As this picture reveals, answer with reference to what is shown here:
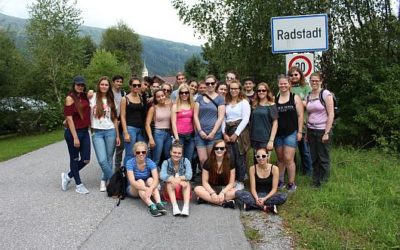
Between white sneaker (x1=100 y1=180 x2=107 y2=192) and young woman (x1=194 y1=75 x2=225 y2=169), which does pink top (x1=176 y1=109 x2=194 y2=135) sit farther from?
white sneaker (x1=100 y1=180 x2=107 y2=192)

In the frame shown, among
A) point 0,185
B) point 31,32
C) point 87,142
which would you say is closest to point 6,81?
point 31,32

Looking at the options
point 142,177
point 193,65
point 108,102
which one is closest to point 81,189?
point 142,177

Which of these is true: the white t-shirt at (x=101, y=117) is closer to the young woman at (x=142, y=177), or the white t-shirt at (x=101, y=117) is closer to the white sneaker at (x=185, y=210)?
the young woman at (x=142, y=177)

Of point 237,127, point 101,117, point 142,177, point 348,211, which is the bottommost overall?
point 348,211

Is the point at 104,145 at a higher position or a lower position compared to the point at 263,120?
lower

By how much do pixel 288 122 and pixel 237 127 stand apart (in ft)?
2.53

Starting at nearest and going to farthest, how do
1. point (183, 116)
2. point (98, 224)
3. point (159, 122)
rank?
point (98, 224)
point (183, 116)
point (159, 122)

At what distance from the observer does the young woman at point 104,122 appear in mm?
7090

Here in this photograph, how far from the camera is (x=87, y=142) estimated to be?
727 centimetres

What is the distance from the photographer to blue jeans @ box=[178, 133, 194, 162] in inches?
281

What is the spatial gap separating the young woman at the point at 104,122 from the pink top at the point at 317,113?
10.1 feet

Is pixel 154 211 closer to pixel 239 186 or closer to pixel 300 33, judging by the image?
pixel 239 186

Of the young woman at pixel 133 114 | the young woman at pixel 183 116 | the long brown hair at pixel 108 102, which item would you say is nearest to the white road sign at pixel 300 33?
the young woman at pixel 183 116

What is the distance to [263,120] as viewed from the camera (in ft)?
22.4
